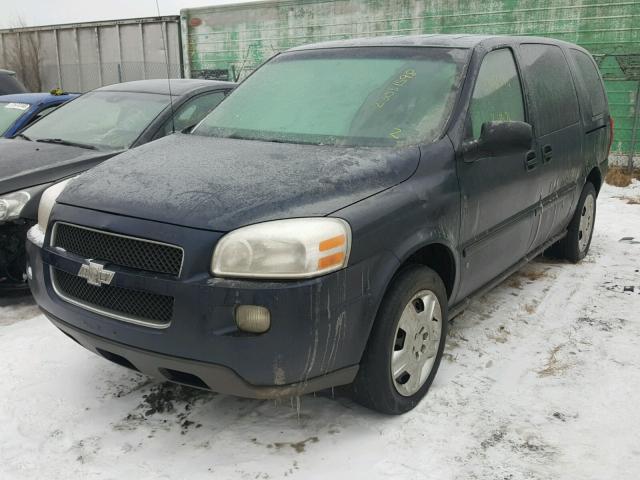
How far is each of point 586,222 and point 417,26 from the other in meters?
8.76

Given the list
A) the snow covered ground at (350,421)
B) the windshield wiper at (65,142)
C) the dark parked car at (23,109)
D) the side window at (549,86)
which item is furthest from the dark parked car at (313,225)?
the dark parked car at (23,109)

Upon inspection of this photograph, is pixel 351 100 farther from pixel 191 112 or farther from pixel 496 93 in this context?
pixel 191 112

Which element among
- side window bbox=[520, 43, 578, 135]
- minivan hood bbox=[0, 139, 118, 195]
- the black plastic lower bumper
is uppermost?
side window bbox=[520, 43, 578, 135]

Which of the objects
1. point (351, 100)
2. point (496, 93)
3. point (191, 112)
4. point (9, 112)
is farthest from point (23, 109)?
point (496, 93)

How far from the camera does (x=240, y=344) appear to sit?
7.38 feet

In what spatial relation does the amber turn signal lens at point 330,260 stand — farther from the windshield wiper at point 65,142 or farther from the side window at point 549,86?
the windshield wiper at point 65,142

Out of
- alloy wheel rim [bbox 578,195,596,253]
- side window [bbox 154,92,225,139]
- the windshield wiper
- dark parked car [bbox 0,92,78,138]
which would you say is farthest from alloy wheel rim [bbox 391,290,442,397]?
dark parked car [bbox 0,92,78,138]

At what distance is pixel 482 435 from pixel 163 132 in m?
3.55

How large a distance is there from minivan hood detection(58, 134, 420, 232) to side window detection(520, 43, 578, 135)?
1634mm

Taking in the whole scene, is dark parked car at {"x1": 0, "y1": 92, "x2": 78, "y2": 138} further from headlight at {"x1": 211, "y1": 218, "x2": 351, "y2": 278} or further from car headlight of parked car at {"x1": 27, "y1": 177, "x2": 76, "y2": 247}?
headlight at {"x1": 211, "y1": 218, "x2": 351, "y2": 278}

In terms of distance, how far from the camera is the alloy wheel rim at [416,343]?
279 cm

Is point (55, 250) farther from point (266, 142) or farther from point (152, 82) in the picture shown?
point (152, 82)

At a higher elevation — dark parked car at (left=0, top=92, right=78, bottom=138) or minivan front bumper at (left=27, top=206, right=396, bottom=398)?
dark parked car at (left=0, top=92, right=78, bottom=138)

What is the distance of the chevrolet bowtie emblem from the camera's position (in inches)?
96.4
